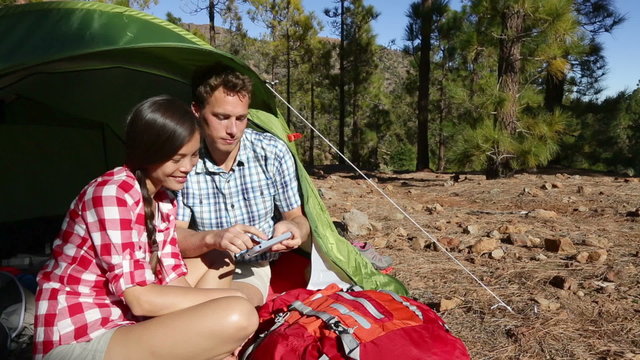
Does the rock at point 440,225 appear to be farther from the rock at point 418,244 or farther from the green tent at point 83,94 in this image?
the green tent at point 83,94

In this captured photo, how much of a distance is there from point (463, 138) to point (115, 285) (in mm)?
5950

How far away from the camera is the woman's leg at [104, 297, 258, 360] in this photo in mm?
1460

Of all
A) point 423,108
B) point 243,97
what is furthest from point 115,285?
→ point 423,108

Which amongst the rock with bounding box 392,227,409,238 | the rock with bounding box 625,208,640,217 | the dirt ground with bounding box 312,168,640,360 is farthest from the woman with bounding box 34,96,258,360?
the rock with bounding box 625,208,640,217

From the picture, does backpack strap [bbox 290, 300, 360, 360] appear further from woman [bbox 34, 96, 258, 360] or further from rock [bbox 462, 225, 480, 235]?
rock [bbox 462, 225, 480, 235]

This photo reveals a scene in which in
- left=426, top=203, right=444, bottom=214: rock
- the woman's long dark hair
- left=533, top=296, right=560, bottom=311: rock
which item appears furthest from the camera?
left=426, top=203, right=444, bottom=214: rock

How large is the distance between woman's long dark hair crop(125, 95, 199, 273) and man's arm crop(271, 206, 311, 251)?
0.61 meters

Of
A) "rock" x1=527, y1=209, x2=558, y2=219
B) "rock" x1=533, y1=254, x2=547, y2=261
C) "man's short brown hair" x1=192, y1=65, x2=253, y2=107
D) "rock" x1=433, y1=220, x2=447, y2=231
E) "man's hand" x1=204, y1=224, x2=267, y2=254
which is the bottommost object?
"rock" x1=533, y1=254, x2=547, y2=261

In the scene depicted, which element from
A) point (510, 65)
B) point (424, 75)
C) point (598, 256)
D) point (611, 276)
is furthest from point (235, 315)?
point (424, 75)

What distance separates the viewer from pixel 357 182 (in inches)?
296

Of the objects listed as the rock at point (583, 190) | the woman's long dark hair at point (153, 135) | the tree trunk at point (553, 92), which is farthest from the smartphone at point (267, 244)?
the tree trunk at point (553, 92)

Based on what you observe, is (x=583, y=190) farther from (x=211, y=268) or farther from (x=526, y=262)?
(x=211, y=268)

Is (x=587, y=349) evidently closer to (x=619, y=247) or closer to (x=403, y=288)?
(x=403, y=288)

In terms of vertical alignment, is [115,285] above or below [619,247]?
above
